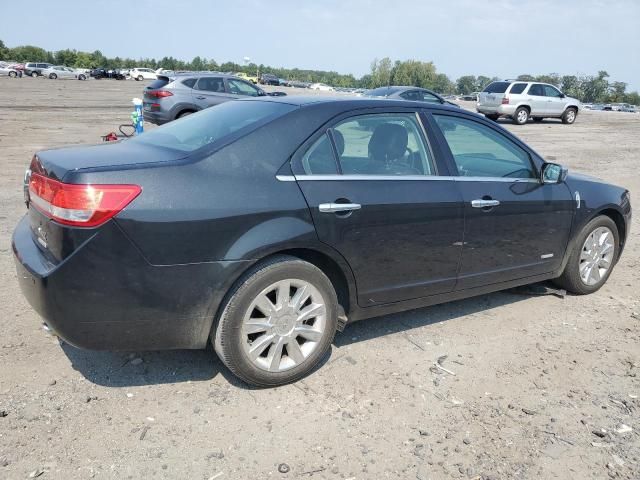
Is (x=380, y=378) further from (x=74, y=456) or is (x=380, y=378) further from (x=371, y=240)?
(x=74, y=456)

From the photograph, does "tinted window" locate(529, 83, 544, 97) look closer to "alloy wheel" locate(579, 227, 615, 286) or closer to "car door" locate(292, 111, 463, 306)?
"alloy wheel" locate(579, 227, 615, 286)

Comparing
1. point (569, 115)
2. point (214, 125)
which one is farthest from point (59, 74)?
point (214, 125)

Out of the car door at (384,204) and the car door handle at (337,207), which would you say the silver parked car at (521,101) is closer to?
the car door at (384,204)

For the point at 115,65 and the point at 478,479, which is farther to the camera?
the point at 115,65

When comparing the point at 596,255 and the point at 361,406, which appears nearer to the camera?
the point at 361,406

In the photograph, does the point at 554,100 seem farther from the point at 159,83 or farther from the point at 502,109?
the point at 159,83

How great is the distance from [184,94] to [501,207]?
13309 mm

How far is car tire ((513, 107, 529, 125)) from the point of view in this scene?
23.7m

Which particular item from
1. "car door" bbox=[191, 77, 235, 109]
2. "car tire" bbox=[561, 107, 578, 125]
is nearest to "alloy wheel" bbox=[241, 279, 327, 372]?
"car door" bbox=[191, 77, 235, 109]

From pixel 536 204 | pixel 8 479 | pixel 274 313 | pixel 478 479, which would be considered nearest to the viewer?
pixel 8 479

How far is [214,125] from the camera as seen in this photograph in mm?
3637

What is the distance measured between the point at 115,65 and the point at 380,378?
468 feet

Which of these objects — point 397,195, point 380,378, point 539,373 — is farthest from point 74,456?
point 539,373

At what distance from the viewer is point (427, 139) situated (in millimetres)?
3932
